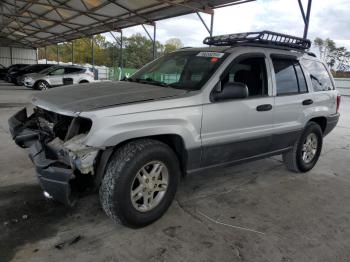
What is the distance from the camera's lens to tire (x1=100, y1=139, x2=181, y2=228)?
2896 mm

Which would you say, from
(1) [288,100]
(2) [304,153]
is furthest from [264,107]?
(2) [304,153]

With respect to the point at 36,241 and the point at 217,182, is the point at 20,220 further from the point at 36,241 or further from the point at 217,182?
the point at 217,182

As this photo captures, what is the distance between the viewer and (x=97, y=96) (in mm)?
3191

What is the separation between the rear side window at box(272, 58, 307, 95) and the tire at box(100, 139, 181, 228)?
1.95 meters

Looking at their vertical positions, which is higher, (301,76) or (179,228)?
(301,76)

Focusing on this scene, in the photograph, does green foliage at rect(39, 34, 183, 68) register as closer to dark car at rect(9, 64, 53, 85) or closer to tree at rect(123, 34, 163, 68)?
tree at rect(123, 34, 163, 68)

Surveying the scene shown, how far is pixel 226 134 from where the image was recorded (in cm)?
367

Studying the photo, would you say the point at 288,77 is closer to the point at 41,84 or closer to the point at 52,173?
the point at 52,173

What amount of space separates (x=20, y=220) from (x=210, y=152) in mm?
2057

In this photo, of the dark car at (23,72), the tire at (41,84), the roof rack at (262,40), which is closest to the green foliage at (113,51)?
the dark car at (23,72)

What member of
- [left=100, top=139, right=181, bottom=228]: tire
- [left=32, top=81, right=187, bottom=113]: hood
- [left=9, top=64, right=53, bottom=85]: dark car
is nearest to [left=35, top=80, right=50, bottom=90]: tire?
[left=9, top=64, right=53, bottom=85]: dark car

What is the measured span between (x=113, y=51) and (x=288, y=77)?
210 ft

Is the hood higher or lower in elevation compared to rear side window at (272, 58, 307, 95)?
lower

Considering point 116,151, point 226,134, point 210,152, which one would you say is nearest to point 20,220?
point 116,151
